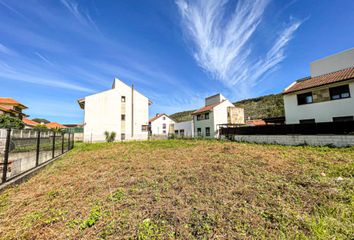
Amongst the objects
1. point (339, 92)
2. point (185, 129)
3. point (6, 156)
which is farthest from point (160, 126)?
point (6, 156)

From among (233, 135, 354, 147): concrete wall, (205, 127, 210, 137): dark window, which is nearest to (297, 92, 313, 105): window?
(233, 135, 354, 147): concrete wall

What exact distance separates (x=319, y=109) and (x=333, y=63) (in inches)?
212

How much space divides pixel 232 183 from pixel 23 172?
6.42m

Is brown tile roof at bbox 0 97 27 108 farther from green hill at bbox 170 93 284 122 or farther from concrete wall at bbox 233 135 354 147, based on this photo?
concrete wall at bbox 233 135 354 147

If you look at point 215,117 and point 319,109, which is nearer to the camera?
point 319,109

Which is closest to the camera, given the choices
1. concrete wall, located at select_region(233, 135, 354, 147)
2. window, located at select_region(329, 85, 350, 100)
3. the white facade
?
concrete wall, located at select_region(233, 135, 354, 147)

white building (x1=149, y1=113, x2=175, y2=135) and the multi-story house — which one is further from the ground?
the multi-story house

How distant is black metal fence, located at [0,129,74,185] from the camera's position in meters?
3.88

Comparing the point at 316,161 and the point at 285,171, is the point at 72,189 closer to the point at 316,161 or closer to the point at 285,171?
the point at 285,171

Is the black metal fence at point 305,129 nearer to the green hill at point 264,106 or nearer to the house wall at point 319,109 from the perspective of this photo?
the house wall at point 319,109

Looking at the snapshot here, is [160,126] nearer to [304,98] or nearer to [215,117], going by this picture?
[215,117]

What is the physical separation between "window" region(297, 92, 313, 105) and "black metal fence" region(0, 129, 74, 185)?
1745cm

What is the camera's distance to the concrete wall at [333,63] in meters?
12.4

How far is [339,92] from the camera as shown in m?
10.7
